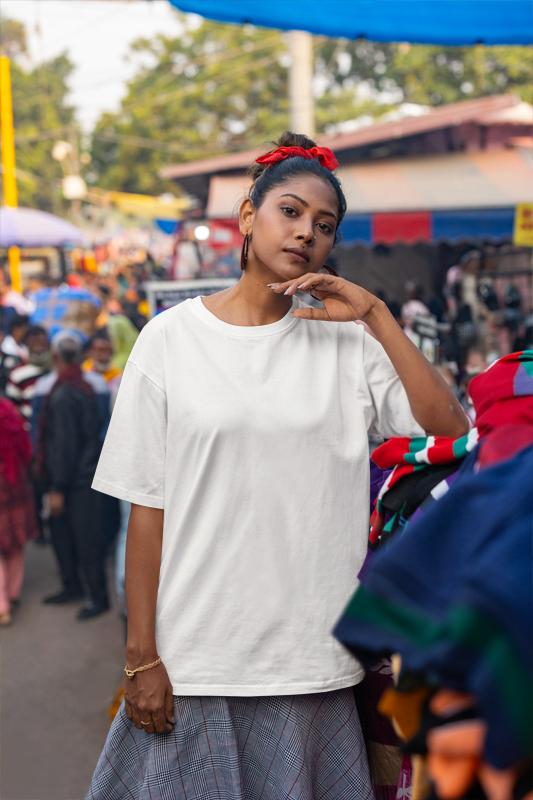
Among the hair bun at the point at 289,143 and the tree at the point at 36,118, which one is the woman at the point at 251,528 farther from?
the tree at the point at 36,118

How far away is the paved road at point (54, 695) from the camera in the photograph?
3.29 m

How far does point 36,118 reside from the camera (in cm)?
4725

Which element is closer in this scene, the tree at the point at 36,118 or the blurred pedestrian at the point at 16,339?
the blurred pedestrian at the point at 16,339

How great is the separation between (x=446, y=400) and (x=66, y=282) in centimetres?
1570

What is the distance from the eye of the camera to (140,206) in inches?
838

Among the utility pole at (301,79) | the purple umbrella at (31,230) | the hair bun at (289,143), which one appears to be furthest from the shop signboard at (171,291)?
the purple umbrella at (31,230)

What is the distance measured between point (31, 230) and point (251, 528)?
1279 centimetres

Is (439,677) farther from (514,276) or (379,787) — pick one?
(514,276)

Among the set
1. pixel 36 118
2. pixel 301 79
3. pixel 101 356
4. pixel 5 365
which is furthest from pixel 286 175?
pixel 36 118

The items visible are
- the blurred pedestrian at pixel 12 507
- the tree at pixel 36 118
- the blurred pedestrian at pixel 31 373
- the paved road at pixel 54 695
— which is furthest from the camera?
the tree at pixel 36 118

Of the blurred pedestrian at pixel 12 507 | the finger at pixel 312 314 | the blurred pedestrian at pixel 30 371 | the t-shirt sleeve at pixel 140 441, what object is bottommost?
the blurred pedestrian at pixel 12 507

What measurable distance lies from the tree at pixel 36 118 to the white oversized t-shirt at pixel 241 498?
135 ft

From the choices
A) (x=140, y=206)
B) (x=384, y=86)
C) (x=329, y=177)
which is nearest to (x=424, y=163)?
(x=329, y=177)

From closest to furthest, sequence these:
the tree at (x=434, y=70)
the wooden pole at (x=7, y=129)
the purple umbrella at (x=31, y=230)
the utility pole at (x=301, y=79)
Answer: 1. the utility pole at (x=301, y=79)
2. the purple umbrella at (x=31, y=230)
3. the wooden pole at (x=7, y=129)
4. the tree at (x=434, y=70)
